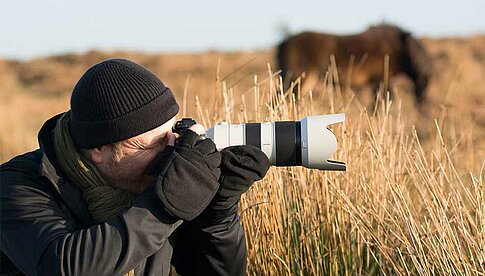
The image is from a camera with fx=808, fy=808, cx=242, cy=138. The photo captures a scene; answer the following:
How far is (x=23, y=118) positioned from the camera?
12.0 meters

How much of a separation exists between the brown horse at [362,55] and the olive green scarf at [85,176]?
35.4ft

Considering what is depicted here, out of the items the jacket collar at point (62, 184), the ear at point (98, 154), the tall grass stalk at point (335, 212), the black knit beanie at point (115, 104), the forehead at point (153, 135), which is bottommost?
the tall grass stalk at point (335, 212)

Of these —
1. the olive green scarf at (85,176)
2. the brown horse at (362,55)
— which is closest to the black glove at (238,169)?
the olive green scarf at (85,176)

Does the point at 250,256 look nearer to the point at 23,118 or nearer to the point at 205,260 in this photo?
the point at 205,260

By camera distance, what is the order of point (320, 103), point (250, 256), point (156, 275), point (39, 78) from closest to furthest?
point (156, 275) → point (250, 256) → point (320, 103) → point (39, 78)

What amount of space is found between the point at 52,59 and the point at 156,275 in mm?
27671

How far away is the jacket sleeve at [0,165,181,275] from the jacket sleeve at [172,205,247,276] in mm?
301

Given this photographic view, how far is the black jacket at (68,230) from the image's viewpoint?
75.1 inches

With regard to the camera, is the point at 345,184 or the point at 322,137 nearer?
the point at 322,137

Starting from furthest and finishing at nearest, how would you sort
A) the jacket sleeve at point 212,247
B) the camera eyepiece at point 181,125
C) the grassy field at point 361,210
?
the grassy field at point 361,210
the jacket sleeve at point 212,247
the camera eyepiece at point 181,125

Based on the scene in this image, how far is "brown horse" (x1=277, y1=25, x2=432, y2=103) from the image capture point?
13.5 meters

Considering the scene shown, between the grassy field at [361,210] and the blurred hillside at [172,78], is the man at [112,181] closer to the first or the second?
the grassy field at [361,210]

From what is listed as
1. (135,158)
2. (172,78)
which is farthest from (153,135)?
(172,78)

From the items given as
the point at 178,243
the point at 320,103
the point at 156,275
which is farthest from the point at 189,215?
the point at 320,103
